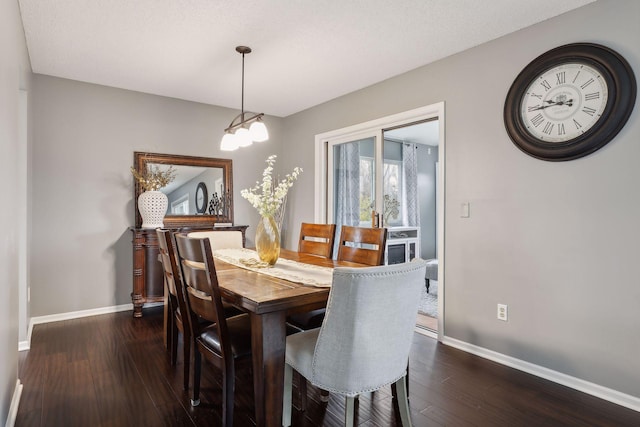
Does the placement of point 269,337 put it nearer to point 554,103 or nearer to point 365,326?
point 365,326

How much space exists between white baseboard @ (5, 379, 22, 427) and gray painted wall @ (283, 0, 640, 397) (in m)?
2.87

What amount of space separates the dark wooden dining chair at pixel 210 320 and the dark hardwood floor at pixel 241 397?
29 cm

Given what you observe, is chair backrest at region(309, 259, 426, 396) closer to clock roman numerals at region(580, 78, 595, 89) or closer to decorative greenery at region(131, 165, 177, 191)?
clock roman numerals at region(580, 78, 595, 89)

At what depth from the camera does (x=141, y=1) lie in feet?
7.29

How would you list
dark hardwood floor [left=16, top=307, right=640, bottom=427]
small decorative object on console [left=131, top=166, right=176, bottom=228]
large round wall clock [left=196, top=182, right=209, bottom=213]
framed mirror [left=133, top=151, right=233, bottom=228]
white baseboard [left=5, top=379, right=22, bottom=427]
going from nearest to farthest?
white baseboard [left=5, top=379, right=22, bottom=427]
dark hardwood floor [left=16, top=307, right=640, bottom=427]
small decorative object on console [left=131, top=166, right=176, bottom=228]
framed mirror [left=133, top=151, right=233, bottom=228]
large round wall clock [left=196, top=182, right=209, bottom=213]

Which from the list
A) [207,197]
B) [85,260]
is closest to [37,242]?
[85,260]

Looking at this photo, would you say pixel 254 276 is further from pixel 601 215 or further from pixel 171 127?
pixel 171 127

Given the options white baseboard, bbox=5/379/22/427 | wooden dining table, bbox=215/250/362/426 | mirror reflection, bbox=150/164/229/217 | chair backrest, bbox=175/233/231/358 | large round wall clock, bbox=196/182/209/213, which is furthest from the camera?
large round wall clock, bbox=196/182/209/213

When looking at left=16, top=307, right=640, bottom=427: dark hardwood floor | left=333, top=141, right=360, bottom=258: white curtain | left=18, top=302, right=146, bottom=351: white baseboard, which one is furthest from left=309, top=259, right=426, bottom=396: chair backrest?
left=18, top=302, right=146, bottom=351: white baseboard

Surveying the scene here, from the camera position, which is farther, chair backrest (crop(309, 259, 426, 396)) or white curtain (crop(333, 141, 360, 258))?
white curtain (crop(333, 141, 360, 258))

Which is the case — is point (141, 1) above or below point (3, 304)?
above

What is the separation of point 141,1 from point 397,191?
3867 mm

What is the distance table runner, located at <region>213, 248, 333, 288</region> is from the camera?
1.90 meters

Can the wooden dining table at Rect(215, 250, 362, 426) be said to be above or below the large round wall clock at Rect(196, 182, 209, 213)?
below
